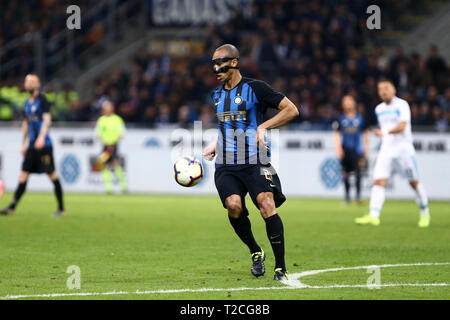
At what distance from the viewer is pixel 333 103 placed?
23969 mm

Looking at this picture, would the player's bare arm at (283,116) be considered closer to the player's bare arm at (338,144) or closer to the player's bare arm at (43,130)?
the player's bare arm at (43,130)

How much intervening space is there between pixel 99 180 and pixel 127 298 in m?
17.5

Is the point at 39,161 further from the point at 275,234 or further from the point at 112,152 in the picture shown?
the point at 275,234

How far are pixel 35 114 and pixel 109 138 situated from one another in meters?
7.92

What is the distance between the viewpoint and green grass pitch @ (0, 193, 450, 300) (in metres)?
7.59

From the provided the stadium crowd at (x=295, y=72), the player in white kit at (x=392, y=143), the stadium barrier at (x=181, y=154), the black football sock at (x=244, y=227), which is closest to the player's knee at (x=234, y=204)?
the black football sock at (x=244, y=227)

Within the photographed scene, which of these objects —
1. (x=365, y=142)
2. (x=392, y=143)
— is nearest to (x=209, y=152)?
(x=392, y=143)

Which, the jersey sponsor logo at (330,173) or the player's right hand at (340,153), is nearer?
the player's right hand at (340,153)

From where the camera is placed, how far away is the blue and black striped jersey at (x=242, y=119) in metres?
8.46

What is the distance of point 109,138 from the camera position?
912 inches

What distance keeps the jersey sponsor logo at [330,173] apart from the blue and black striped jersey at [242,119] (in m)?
14.0

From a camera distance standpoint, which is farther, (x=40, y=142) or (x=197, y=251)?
(x=40, y=142)
